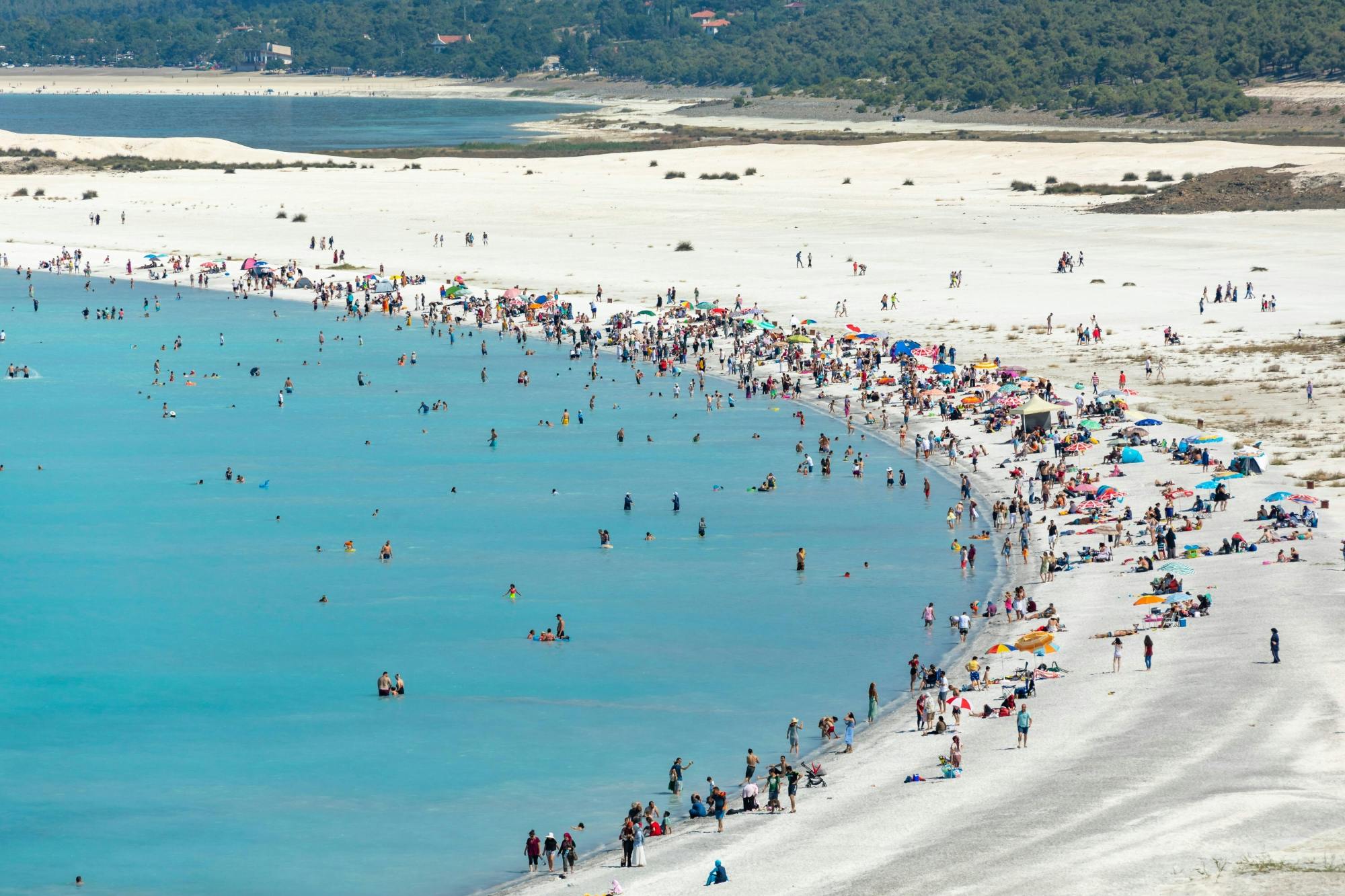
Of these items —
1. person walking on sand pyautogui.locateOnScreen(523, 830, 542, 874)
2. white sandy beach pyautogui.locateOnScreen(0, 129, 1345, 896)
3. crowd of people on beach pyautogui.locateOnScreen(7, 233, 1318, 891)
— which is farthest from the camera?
crowd of people on beach pyautogui.locateOnScreen(7, 233, 1318, 891)

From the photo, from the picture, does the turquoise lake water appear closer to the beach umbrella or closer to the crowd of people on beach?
the crowd of people on beach

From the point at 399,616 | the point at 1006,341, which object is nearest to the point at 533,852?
the point at 399,616

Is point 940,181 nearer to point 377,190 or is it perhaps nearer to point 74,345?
point 377,190

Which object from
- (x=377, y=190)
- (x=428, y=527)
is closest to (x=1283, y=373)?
(x=428, y=527)

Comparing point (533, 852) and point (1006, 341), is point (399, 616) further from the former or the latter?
point (1006, 341)

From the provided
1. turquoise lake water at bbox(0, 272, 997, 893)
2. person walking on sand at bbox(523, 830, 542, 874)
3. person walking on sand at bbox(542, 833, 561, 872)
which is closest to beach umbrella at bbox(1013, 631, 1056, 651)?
turquoise lake water at bbox(0, 272, 997, 893)

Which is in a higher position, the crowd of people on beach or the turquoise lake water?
the crowd of people on beach
